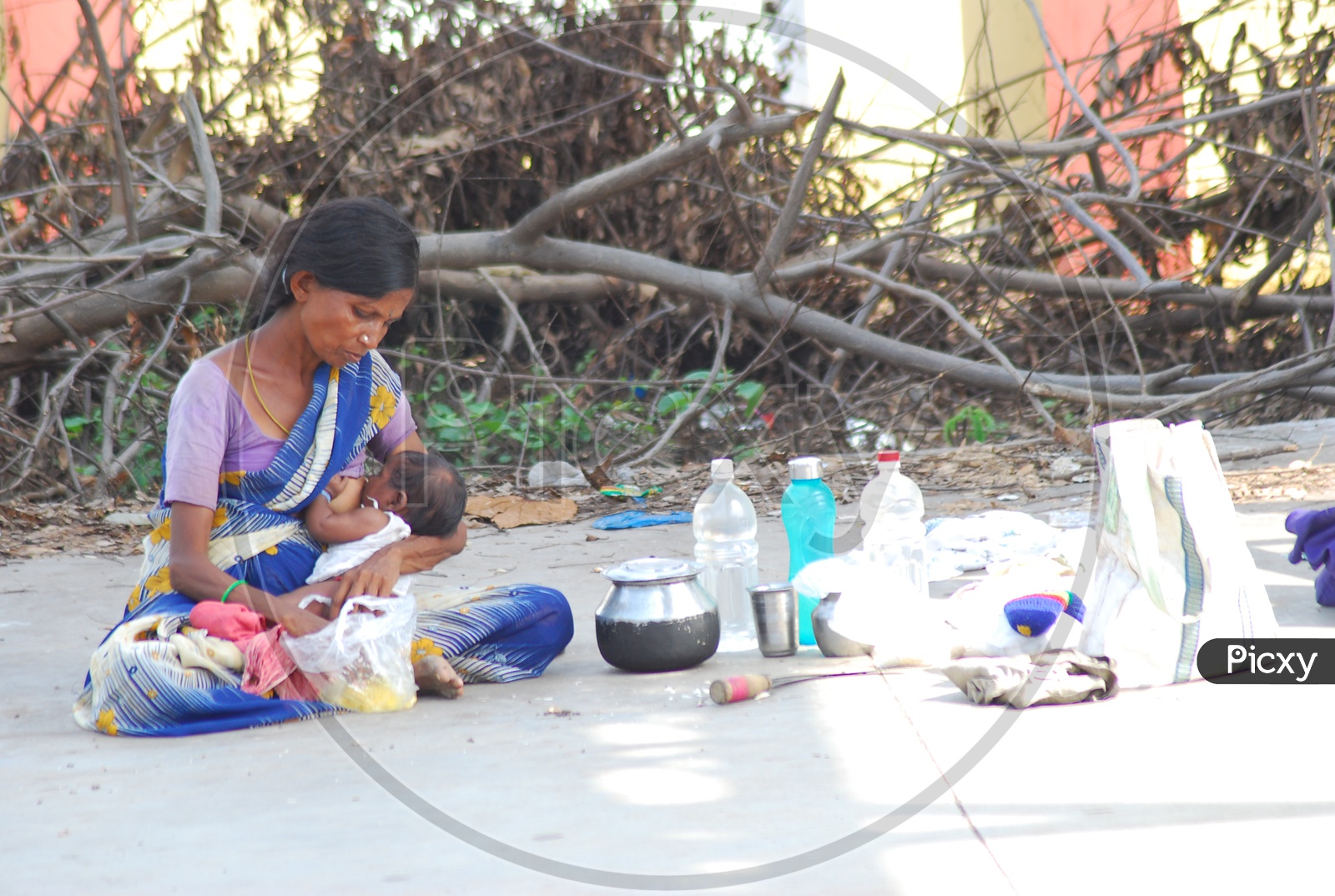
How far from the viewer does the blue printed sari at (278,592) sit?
190 centimetres

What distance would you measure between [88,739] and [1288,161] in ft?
16.3

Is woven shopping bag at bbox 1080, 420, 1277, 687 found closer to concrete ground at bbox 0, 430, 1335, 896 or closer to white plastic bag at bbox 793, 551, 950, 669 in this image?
concrete ground at bbox 0, 430, 1335, 896

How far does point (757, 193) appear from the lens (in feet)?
17.5

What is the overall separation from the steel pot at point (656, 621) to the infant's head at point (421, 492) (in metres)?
0.32

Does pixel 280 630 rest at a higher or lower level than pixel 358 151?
lower

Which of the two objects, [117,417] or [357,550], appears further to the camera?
[117,417]

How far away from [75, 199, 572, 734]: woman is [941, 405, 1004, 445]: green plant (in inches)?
139

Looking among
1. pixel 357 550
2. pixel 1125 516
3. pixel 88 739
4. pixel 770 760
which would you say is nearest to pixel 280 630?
pixel 357 550

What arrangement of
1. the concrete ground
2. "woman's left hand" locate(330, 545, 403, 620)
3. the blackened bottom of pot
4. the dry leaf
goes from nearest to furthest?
the concrete ground → "woman's left hand" locate(330, 545, 403, 620) → the blackened bottom of pot → the dry leaf

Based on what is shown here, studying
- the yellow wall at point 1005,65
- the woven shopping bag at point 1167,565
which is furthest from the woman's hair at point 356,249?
the yellow wall at point 1005,65

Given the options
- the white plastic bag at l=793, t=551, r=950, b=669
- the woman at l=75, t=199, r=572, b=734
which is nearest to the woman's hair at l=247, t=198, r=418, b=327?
the woman at l=75, t=199, r=572, b=734

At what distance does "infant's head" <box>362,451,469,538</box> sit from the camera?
2158mm

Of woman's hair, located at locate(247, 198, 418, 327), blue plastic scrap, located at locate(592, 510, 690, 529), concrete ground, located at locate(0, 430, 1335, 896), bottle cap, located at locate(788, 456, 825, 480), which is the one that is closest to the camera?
concrete ground, located at locate(0, 430, 1335, 896)

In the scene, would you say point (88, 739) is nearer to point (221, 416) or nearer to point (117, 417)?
point (221, 416)
